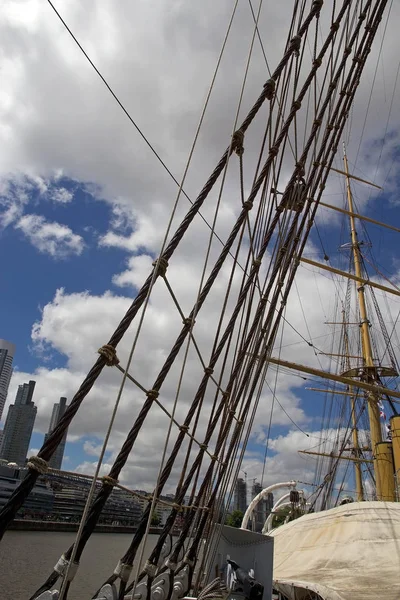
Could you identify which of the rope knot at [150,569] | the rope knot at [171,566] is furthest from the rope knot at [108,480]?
the rope knot at [171,566]

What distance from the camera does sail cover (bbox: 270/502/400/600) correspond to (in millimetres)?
4148

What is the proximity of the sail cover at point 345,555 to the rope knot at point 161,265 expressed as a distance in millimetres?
3235

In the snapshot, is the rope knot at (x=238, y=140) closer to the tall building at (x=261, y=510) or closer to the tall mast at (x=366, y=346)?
the tall building at (x=261, y=510)

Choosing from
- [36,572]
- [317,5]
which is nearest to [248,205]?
[317,5]

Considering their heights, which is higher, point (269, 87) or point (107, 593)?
point (269, 87)

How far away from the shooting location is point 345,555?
4949 mm

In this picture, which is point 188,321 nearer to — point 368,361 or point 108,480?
point 108,480

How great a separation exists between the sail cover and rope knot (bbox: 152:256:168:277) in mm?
3235

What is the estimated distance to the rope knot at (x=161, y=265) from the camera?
273 cm

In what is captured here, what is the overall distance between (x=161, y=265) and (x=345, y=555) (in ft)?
13.7

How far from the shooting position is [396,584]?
4164 mm

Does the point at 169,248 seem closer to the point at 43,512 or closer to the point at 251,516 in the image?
the point at 251,516

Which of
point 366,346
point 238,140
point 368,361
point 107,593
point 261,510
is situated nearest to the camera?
point 107,593

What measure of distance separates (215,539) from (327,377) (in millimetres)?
17376
